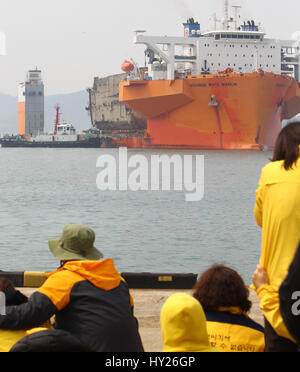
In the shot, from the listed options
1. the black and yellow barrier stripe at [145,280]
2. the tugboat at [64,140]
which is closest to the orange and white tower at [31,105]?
the tugboat at [64,140]

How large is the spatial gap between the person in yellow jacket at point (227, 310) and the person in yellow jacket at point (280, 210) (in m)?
0.08

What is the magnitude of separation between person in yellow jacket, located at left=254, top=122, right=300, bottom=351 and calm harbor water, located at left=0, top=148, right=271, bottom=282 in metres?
7.42

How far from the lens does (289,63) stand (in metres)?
45.3

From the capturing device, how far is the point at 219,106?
39.1 metres

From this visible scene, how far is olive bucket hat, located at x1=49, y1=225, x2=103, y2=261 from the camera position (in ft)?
8.96

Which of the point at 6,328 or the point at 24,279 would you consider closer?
the point at 6,328

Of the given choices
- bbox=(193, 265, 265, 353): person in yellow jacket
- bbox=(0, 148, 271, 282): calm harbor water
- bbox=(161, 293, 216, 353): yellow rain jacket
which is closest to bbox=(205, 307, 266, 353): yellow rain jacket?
bbox=(193, 265, 265, 353): person in yellow jacket

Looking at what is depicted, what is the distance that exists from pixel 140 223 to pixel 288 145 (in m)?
13.6

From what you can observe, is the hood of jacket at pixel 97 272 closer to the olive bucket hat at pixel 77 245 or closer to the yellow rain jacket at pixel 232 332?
the olive bucket hat at pixel 77 245

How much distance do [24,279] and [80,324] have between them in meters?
2.83

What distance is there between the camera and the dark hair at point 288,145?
2.56 metres

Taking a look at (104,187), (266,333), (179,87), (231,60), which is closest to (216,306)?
(266,333)

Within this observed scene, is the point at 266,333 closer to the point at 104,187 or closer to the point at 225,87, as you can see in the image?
the point at 104,187

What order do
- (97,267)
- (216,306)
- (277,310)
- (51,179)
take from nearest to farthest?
(277,310)
(216,306)
(97,267)
(51,179)
